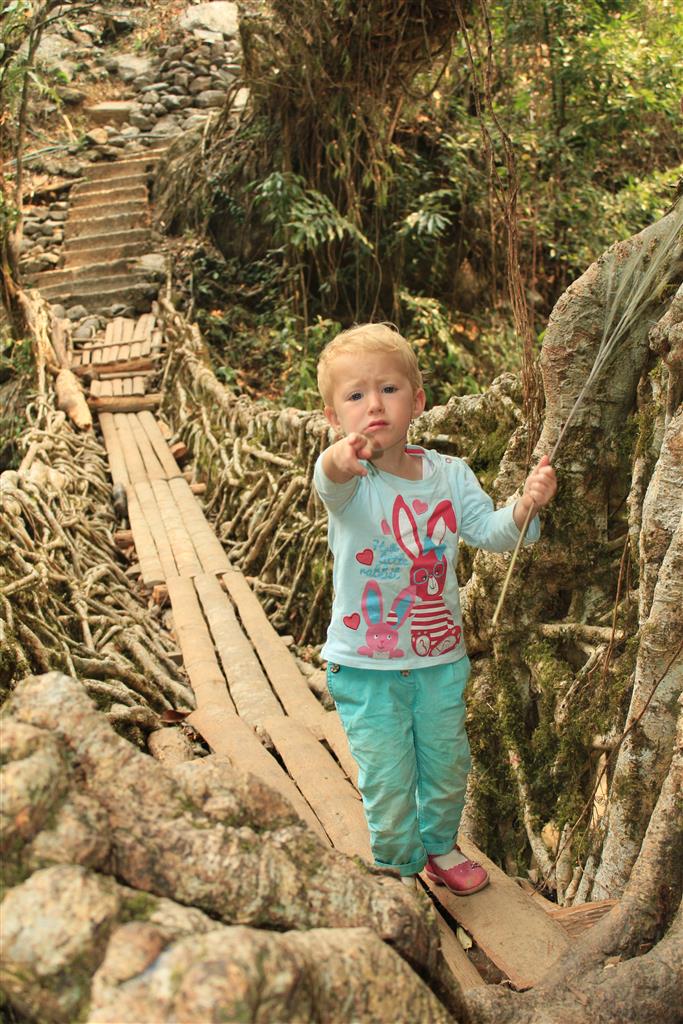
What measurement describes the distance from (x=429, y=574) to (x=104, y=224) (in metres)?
9.68

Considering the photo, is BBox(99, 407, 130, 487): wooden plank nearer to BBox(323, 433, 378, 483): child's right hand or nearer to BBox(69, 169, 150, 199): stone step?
BBox(323, 433, 378, 483): child's right hand

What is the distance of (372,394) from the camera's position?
1929mm

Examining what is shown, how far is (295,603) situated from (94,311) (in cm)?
624

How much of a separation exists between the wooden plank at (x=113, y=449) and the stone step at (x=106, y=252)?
10.6ft

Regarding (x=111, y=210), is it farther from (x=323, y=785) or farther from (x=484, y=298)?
(x=323, y=785)

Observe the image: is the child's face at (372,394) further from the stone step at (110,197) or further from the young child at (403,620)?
the stone step at (110,197)

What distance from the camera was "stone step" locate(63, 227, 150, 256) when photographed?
10375 mm

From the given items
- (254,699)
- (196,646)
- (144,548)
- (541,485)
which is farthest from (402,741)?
(144,548)

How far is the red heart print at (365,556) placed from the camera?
2070mm

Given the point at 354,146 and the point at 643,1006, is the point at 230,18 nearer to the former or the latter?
the point at 354,146

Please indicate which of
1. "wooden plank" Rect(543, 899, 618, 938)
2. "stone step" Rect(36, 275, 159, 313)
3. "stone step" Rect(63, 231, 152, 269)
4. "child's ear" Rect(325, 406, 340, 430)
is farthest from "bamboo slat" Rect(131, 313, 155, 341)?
"wooden plank" Rect(543, 899, 618, 938)

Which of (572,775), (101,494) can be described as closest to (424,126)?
(101,494)

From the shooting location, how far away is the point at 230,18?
45.7 ft

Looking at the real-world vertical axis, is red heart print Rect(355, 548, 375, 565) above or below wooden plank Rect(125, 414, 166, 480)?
above
